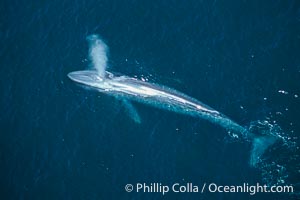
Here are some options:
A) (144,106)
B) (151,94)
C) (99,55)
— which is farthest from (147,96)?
(99,55)

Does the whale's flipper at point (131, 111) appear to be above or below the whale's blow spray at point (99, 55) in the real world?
below

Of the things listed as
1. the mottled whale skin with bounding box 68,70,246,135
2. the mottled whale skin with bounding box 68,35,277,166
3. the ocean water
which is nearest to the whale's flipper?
the mottled whale skin with bounding box 68,35,277,166

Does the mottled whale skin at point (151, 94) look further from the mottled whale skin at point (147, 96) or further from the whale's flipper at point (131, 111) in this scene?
the whale's flipper at point (131, 111)

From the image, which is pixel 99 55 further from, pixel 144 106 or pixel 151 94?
pixel 144 106

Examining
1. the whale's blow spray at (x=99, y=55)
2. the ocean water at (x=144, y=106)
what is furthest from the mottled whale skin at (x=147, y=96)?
the ocean water at (x=144, y=106)

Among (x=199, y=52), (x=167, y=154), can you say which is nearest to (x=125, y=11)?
(x=199, y=52)
